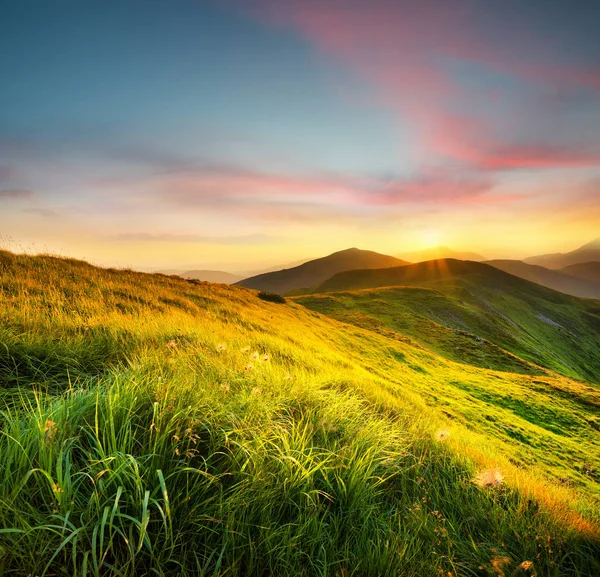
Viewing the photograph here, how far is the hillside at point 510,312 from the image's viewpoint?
5572cm

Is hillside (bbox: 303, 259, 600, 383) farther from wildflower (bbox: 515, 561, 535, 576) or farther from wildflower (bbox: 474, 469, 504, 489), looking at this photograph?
wildflower (bbox: 515, 561, 535, 576)

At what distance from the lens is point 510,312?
84.9 meters

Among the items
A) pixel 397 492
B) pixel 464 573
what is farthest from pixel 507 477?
pixel 464 573

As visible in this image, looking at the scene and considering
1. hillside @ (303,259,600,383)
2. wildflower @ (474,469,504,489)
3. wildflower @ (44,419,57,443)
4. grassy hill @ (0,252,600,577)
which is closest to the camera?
grassy hill @ (0,252,600,577)

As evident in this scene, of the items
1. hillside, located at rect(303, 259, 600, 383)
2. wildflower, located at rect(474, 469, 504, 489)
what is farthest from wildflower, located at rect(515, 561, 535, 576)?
hillside, located at rect(303, 259, 600, 383)

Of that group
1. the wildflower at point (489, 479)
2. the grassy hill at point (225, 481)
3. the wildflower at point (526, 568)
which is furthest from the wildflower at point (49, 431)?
the wildflower at point (489, 479)

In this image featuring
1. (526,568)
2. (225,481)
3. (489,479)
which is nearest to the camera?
(526,568)

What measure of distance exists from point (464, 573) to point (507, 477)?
2285 millimetres

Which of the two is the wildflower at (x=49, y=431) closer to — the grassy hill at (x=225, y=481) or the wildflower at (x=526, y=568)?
the grassy hill at (x=225, y=481)

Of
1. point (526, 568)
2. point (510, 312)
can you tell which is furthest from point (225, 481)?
point (510, 312)

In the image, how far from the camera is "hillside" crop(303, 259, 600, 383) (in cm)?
5572

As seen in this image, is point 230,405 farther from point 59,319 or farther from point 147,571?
point 59,319

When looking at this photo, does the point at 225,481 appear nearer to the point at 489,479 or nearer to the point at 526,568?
the point at 526,568

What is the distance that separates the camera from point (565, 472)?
12.2m
